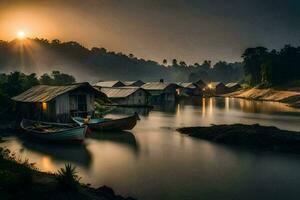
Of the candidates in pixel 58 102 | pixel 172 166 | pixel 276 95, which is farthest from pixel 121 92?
pixel 276 95

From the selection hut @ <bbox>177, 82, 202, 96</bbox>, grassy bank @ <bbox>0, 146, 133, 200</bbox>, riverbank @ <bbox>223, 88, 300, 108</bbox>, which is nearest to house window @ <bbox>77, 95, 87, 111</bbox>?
grassy bank @ <bbox>0, 146, 133, 200</bbox>

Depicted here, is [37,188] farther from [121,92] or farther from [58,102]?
[121,92]

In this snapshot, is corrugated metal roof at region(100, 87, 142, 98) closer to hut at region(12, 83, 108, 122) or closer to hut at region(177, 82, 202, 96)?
hut at region(12, 83, 108, 122)

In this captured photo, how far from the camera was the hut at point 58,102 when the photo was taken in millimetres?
37344

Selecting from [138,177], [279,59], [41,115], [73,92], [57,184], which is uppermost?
[279,59]

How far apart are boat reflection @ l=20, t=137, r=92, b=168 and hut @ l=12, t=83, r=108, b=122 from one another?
5230 millimetres

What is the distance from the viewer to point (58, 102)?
3747 cm

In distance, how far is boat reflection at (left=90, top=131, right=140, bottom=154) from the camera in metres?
32.1

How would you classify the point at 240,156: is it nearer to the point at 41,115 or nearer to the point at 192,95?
the point at 41,115

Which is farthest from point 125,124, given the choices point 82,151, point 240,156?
point 240,156

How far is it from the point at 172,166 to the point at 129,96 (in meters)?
52.0

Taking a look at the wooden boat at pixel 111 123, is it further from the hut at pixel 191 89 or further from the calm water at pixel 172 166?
the hut at pixel 191 89

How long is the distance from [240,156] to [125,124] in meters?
15.7

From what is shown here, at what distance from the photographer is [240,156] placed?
27734 mm
